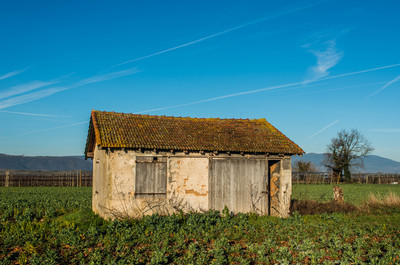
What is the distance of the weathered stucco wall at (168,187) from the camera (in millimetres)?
13344

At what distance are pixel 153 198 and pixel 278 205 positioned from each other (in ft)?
19.0

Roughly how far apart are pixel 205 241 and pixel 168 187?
3.73 metres

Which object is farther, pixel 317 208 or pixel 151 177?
pixel 317 208

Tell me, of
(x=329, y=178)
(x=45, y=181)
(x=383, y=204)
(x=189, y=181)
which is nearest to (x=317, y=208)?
(x=383, y=204)

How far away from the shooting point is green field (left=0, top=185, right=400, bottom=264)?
9.10 metres

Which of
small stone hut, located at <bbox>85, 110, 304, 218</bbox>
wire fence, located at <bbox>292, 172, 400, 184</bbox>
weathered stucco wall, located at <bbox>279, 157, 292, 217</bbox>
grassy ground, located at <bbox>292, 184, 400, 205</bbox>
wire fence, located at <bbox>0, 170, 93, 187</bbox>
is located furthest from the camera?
wire fence, located at <bbox>292, 172, 400, 184</bbox>

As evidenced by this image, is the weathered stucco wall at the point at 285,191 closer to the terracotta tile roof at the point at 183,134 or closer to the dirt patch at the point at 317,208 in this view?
the dirt patch at the point at 317,208

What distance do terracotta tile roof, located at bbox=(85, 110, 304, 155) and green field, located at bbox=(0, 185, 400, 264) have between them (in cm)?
288

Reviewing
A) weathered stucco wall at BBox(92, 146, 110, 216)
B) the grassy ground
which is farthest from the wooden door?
the grassy ground

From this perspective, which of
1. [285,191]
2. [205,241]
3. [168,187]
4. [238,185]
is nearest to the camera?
[205,241]

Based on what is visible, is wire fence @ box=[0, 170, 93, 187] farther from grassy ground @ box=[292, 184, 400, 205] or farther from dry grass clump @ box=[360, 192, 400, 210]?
A: dry grass clump @ box=[360, 192, 400, 210]

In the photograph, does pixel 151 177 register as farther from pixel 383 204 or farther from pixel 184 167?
pixel 383 204

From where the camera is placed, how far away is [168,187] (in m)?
14.0

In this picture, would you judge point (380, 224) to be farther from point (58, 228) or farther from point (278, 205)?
point (58, 228)
